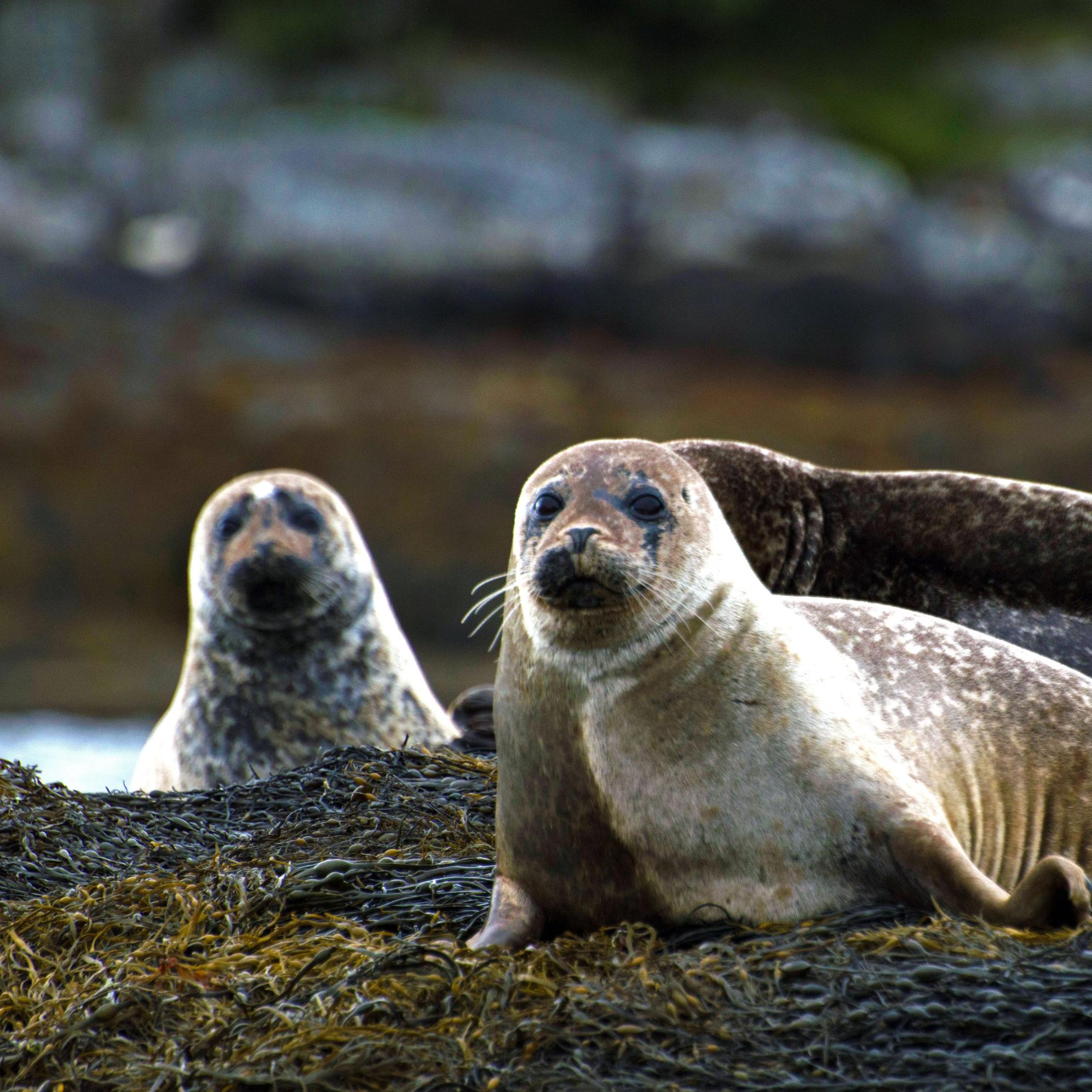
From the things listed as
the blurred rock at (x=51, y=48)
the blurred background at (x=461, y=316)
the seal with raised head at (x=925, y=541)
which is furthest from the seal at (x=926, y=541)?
the blurred rock at (x=51, y=48)

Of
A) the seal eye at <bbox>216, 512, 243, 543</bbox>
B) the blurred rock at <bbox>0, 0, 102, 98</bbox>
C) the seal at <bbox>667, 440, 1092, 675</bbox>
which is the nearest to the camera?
the seal at <bbox>667, 440, 1092, 675</bbox>

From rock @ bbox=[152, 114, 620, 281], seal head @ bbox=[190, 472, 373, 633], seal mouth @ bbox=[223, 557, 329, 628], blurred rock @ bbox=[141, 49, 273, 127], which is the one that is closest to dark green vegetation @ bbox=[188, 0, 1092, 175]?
blurred rock @ bbox=[141, 49, 273, 127]

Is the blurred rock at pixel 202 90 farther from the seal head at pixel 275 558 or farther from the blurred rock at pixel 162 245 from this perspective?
the seal head at pixel 275 558

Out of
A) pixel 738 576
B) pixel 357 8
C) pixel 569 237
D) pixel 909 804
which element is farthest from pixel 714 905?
pixel 357 8

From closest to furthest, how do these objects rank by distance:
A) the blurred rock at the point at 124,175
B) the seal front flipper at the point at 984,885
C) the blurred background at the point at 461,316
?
the seal front flipper at the point at 984,885 < the blurred background at the point at 461,316 < the blurred rock at the point at 124,175

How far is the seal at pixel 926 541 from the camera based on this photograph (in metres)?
5.55

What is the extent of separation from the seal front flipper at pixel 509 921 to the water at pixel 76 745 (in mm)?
5480

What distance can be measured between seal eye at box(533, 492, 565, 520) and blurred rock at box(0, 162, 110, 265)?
17952 millimetres

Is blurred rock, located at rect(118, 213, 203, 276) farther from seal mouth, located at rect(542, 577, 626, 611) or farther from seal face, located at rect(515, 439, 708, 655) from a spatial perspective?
seal mouth, located at rect(542, 577, 626, 611)

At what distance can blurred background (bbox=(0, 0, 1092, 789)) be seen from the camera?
19.6 meters

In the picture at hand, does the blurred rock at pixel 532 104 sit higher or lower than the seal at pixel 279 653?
higher

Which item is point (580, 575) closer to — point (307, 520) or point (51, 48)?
point (307, 520)

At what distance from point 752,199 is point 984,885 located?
682 inches

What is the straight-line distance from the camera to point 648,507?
12.7 feet
